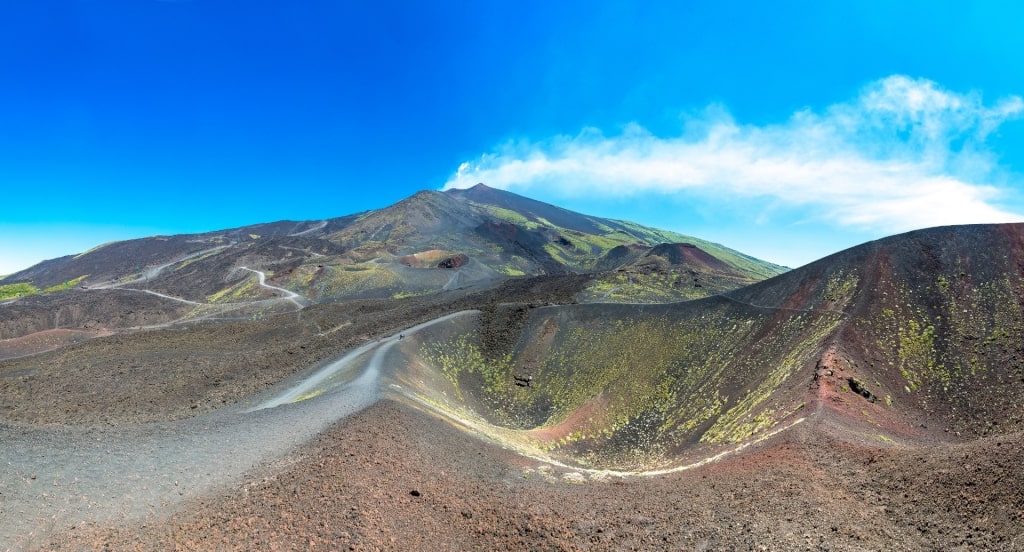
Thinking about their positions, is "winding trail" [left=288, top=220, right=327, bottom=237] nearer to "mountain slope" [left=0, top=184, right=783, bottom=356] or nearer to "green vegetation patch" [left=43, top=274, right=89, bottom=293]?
"mountain slope" [left=0, top=184, right=783, bottom=356]

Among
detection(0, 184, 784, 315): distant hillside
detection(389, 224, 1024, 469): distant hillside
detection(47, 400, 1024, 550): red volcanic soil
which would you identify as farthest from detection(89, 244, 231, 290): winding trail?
detection(47, 400, 1024, 550): red volcanic soil

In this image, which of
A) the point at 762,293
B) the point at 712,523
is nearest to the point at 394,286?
the point at 762,293

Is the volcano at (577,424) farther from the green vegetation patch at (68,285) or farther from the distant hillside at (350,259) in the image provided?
the green vegetation patch at (68,285)

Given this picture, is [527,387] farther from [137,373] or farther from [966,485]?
[137,373]

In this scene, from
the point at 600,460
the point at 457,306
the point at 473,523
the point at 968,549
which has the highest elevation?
the point at 457,306

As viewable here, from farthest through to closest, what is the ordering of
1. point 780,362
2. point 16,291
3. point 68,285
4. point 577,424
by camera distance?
point 68,285 < point 16,291 < point 577,424 < point 780,362

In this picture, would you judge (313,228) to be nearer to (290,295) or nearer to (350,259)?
(350,259)

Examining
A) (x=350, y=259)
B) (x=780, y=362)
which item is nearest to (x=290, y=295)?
(x=350, y=259)
